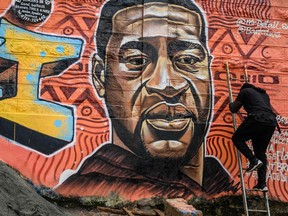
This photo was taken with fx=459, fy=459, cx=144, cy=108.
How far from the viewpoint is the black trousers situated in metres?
6.81

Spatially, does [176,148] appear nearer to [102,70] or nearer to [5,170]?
[102,70]

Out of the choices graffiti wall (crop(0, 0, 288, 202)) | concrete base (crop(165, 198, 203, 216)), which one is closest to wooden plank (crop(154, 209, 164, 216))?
graffiti wall (crop(0, 0, 288, 202))

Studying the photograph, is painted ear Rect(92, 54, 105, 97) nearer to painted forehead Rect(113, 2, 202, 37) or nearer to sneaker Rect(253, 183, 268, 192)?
painted forehead Rect(113, 2, 202, 37)

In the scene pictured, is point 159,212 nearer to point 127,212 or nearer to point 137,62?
point 127,212

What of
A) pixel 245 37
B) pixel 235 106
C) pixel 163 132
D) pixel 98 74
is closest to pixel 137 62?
pixel 98 74

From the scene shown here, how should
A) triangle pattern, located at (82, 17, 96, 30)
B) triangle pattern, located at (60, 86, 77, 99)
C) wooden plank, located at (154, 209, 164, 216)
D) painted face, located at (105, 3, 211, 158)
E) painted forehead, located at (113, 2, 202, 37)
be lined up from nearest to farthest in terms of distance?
wooden plank, located at (154, 209, 164, 216)
triangle pattern, located at (60, 86, 77, 99)
painted face, located at (105, 3, 211, 158)
triangle pattern, located at (82, 17, 96, 30)
painted forehead, located at (113, 2, 202, 37)

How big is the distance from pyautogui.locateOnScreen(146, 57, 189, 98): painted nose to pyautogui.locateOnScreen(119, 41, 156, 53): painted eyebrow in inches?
9.3

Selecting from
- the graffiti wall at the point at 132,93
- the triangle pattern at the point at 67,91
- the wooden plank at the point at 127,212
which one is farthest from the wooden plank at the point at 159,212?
the triangle pattern at the point at 67,91

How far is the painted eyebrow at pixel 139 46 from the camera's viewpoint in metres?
7.52

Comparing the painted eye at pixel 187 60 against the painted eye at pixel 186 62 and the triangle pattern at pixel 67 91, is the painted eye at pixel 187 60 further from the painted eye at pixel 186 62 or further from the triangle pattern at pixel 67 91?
the triangle pattern at pixel 67 91

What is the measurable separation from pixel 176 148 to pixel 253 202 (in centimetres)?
154

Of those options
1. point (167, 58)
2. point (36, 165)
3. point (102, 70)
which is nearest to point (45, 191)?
point (36, 165)

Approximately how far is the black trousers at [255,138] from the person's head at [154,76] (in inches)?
29.2

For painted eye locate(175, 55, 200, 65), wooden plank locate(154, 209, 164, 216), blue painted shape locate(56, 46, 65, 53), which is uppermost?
blue painted shape locate(56, 46, 65, 53)
